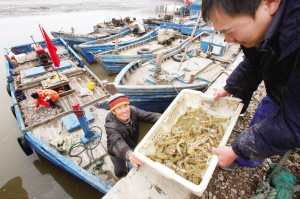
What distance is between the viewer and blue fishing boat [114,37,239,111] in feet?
18.9

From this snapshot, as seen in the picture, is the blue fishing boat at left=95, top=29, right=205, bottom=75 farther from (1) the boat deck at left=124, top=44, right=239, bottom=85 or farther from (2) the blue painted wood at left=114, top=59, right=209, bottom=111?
(2) the blue painted wood at left=114, top=59, right=209, bottom=111

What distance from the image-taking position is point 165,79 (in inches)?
250

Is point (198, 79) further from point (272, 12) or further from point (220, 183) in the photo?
point (272, 12)

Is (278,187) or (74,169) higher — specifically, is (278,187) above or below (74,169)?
above

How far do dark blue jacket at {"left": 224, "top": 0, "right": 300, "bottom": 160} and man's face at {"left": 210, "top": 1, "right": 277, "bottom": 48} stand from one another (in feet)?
0.21

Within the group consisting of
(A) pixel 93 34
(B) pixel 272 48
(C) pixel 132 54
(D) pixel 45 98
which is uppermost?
(B) pixel 272 48

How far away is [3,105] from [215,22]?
35.9 feet

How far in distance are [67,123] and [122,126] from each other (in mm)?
3454

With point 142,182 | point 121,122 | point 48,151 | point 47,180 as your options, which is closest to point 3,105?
point 47,180

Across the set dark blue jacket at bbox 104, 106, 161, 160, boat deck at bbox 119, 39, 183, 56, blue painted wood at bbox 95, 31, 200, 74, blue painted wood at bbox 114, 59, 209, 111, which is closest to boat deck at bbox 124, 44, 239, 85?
blue painted wood at bbox 114, 59, 209, 111

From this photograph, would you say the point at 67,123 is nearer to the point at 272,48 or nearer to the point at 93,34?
the point at 272,48

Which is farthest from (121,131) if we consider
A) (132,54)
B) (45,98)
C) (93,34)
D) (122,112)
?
(93,34)

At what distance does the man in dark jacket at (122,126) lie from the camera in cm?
217

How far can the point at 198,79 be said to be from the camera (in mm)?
6824
